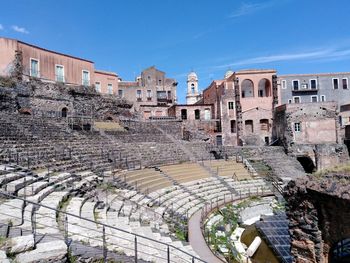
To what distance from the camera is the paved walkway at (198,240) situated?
9.87 metres

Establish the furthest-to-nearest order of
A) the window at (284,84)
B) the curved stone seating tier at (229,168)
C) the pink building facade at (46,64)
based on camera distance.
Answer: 1. the window at (284,84)
2. the pink building facade at (46,64)
3. the curved stone seating tier at (229,168)

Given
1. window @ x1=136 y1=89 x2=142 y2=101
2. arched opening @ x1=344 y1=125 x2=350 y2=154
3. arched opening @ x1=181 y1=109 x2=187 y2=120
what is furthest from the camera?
window @ x1=136 y1=89 x2=142 y2=101

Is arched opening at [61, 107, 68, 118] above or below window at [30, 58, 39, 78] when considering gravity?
below

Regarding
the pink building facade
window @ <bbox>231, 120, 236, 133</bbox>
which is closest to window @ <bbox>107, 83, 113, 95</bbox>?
the pink building facade

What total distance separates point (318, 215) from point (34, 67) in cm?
2481

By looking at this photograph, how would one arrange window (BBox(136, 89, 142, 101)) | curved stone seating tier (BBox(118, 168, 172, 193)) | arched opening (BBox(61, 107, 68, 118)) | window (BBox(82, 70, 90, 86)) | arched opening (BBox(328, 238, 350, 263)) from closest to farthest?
arched opening (BBox(328, 238, 350, 263)), curved stone seating tier (BBox(118, 168, 172, 193)), arched opening (BBox(61, 107, 68, 118)), window (BBox(82, 70, 90, 86)), window (BBox(136, 89, 142, 101))

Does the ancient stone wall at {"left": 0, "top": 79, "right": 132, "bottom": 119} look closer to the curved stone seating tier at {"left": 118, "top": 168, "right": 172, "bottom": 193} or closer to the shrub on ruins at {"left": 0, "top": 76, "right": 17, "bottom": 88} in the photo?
the shrub on ruins at {"left": 0, "top": 76, "right": 17, "bottom": 88}

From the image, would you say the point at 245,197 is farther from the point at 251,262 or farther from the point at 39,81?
the point at 39,81

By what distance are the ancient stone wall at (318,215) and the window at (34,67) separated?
2343 cm

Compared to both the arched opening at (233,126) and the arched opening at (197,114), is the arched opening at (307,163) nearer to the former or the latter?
the arched opening at (233,126)

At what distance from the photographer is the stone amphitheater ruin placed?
6289 mm

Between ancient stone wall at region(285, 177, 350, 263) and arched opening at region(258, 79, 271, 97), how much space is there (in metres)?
28.6

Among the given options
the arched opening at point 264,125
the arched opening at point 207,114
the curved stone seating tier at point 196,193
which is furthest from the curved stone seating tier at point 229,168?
the arched opening at point 207,114

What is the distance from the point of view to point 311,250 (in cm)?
907
